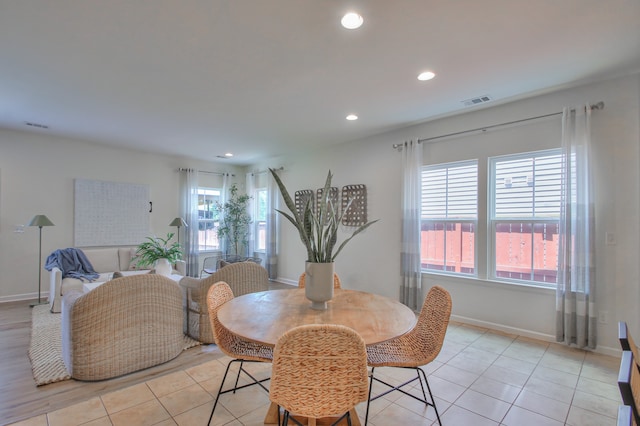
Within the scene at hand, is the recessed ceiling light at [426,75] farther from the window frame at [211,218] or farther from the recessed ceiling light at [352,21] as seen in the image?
the window frame at [211,218]

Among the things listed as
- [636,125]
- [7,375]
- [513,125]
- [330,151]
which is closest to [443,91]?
[513,125]

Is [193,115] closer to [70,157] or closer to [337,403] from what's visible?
[70,157]

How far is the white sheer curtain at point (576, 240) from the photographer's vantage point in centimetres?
300

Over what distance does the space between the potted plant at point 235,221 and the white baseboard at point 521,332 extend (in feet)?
15.0

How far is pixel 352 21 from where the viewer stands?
2.10 m

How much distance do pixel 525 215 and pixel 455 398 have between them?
227cm

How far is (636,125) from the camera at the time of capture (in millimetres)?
2869

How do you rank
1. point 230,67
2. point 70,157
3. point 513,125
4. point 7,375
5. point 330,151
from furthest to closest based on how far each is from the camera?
point 330,151 < point 70,157 < point 513,125 < point 230,67 < point 7,375

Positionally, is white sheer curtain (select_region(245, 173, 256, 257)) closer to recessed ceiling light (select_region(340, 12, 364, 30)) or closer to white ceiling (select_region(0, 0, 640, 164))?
white ceiling (select_region(0, 0, 640, 164))

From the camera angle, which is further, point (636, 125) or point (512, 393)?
point (636, 125)

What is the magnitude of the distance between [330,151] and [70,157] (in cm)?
439

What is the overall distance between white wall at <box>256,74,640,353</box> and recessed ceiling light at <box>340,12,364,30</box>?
2.38m

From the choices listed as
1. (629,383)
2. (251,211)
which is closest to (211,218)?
(251,211)

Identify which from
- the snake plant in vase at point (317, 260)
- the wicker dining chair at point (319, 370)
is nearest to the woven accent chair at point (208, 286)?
the snake plant in vase at point (317, 260)
